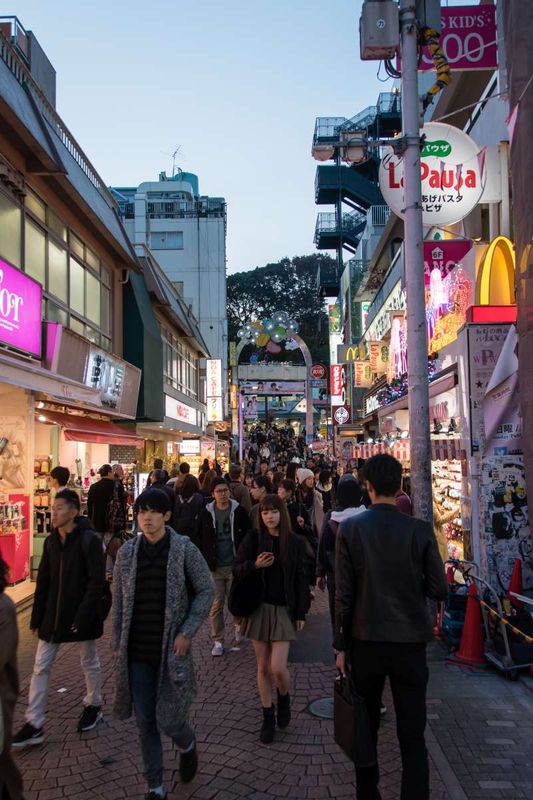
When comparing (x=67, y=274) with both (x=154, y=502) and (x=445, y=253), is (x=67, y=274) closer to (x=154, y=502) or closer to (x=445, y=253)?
(x=445, y=253)

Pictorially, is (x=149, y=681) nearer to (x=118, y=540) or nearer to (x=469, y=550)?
(x=469, y=550)

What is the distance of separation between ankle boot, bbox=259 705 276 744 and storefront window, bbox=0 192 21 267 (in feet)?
24.2

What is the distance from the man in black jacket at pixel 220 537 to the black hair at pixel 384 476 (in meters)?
3.60

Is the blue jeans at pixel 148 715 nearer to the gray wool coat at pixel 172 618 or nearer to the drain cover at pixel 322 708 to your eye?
the gray wool coat at pixel 172 618

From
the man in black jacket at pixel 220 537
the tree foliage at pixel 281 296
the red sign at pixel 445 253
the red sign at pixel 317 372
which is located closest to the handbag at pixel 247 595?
the man in black jacket at pixel 220 537

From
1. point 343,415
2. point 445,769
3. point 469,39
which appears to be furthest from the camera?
point 343,415

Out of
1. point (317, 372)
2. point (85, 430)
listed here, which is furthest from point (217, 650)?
point (317, 372)

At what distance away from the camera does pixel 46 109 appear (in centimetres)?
1155

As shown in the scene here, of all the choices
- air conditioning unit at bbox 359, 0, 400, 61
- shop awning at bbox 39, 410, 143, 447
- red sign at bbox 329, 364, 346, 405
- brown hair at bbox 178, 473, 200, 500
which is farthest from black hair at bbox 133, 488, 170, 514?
red sign at bbox 329, 364, 346, 405

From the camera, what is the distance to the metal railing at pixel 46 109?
961cm

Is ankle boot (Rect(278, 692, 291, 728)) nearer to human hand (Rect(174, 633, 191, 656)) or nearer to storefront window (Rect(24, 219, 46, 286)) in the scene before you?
human hand (Rect(174, 633, 191, 656))

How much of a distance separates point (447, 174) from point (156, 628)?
7.53 meters

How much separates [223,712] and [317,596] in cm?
489

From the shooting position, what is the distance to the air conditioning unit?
680cm
